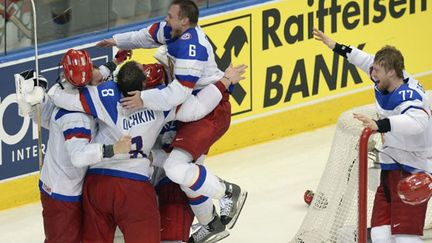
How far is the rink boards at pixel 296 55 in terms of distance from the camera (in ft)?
34.9

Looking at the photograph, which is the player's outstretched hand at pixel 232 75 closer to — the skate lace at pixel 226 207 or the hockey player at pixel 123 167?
the hockey player at pixel 123 167

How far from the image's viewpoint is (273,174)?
1041 cm

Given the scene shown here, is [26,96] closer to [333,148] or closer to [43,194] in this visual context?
[43,194]

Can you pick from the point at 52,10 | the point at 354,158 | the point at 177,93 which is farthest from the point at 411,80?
the point at 52,10

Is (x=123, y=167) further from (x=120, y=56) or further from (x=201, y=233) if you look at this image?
(x=201, y=233)

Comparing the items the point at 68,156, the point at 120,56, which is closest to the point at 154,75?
the point at 120,56

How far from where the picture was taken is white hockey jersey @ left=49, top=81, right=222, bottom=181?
769cm

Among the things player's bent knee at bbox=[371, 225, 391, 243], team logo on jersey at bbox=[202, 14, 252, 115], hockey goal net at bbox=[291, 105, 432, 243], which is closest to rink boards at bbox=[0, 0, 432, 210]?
team logo on jersey at bbox=[202, 14, 252, 115]

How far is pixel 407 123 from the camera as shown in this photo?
25.6ft

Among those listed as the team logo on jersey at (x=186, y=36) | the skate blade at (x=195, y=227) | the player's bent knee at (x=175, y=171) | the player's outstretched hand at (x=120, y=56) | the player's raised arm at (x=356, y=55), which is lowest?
the skate blade at (x=195, y=227)

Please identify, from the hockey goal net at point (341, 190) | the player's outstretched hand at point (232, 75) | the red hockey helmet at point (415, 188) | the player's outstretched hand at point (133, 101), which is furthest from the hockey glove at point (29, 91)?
the red hockey helmet at point (415, 188)

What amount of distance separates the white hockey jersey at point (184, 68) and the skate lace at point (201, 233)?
908 mm

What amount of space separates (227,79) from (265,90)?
2.85 metres

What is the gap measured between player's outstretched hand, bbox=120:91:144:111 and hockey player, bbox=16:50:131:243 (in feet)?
0.67
